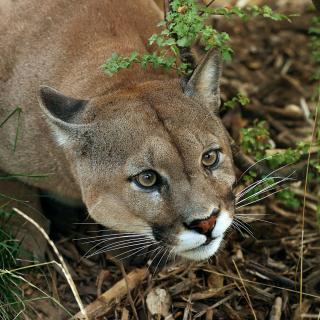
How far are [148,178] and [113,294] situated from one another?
101cm

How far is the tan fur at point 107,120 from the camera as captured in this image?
3758 mm

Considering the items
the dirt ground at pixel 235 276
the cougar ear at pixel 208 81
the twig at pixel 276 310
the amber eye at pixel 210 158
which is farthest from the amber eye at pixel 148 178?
the twig at pixel 276 310

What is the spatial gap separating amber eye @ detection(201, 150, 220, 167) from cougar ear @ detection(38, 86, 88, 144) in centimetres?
72

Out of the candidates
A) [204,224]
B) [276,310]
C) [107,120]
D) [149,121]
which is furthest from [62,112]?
[276,310]

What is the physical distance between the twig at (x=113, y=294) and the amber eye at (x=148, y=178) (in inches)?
37.4

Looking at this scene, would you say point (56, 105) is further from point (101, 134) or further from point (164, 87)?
point (164, 87)

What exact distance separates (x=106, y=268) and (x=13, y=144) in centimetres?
104

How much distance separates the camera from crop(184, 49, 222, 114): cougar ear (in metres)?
4.05

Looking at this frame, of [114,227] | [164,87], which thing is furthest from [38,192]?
[164,87]

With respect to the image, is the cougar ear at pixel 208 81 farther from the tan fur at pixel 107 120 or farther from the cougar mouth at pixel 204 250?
the cougar mouth at pixel 204 250

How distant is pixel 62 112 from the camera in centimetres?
401

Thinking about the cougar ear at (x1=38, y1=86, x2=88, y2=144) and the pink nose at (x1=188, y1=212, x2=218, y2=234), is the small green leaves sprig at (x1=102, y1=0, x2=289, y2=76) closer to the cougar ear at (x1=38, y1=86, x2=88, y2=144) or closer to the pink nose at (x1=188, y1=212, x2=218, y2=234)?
the cougar ear at (x1=38, y1=86, x2=88, y2=144)

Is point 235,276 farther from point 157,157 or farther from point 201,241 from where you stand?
point 157,157

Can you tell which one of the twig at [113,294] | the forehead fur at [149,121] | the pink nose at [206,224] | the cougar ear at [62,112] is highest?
the cougar ear at [62,112]
